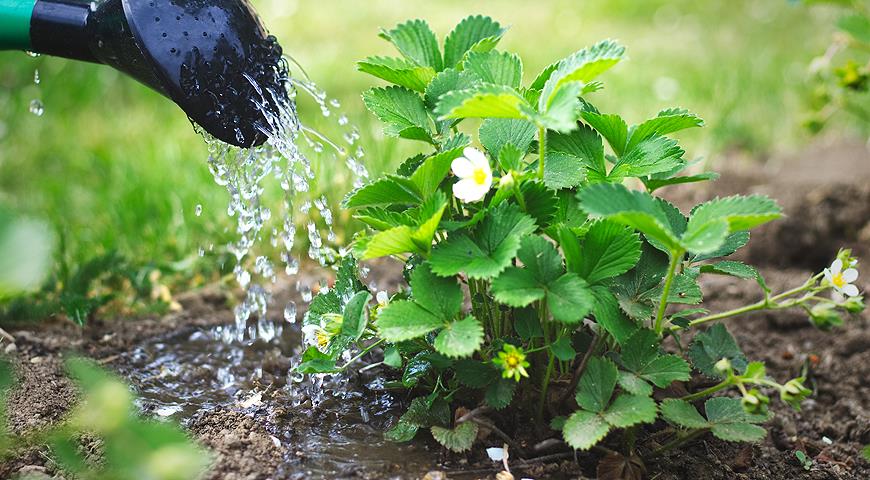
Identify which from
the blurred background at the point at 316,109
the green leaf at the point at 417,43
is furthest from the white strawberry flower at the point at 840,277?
the blurred background at the point at 316,109

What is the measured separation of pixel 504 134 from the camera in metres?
1.51

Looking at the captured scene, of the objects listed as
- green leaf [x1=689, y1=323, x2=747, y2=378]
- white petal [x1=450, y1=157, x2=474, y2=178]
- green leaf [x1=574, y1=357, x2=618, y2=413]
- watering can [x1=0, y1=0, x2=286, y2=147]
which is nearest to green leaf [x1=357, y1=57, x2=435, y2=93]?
white petal [x1=450, y1=157, x2=474, y2=178]

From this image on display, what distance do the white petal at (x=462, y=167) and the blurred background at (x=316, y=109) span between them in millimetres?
1090

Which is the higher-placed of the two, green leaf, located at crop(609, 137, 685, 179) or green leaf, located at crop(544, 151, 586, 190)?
green leaf, located at crop(544, 151, 586, 190)

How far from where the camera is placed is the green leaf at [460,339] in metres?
1.28

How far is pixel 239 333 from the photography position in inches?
81.3

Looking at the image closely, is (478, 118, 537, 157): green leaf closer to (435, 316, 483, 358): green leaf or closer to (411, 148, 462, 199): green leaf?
(411, 148, 462, 199): green leaf

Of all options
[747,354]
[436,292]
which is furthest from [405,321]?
[747,354]

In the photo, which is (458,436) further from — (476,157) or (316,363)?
(476,157)

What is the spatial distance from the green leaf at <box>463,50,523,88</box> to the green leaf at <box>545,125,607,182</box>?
0.12m

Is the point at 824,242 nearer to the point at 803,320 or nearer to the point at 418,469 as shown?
the point at 803,320

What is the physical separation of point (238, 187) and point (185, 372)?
1.33 ft

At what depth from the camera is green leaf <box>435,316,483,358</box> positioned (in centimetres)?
128

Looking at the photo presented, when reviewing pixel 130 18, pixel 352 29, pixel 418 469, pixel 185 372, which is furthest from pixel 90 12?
pixel 352 29
